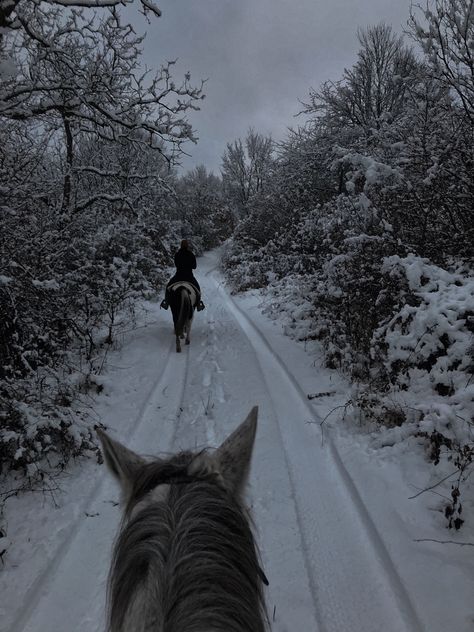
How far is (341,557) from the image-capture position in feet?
8.96

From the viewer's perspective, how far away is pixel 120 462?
54.2 inches

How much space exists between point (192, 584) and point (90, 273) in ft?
25.0

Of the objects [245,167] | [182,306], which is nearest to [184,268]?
[182,306]

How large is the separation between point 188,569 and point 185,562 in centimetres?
2

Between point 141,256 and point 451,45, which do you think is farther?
point 141,256

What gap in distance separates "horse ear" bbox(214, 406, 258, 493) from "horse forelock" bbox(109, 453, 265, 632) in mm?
126

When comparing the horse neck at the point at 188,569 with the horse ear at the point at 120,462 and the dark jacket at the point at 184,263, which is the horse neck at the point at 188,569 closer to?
the horse ear at the point at 120,462

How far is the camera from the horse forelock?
2.90ft

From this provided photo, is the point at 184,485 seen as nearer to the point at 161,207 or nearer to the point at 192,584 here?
the point at 192,584

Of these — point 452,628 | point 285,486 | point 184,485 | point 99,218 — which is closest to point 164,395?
point 285,486

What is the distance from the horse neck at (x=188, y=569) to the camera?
2.88 ft

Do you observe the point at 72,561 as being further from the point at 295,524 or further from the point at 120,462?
the point at 120,462

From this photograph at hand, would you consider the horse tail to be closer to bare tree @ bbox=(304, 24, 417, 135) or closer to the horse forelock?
the horse forelock

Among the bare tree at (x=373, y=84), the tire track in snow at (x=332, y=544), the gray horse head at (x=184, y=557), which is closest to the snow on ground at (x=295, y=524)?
the tire track in snow at (x=332, y=544)
